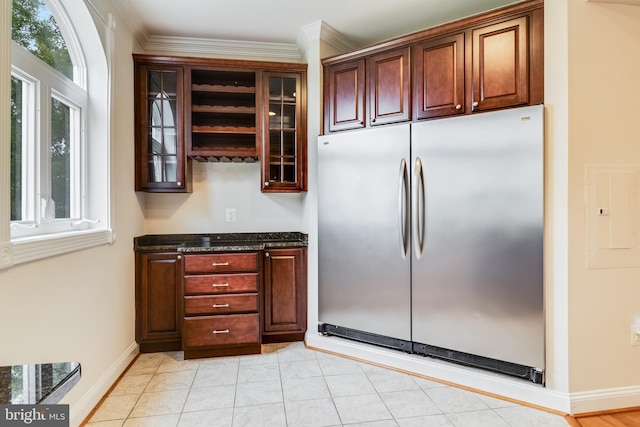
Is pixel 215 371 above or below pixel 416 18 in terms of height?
below

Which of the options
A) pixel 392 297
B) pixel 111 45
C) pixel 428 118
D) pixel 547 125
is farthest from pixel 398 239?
pixel 111 45

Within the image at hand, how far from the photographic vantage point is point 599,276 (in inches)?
72.3

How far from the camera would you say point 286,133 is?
9.27ft

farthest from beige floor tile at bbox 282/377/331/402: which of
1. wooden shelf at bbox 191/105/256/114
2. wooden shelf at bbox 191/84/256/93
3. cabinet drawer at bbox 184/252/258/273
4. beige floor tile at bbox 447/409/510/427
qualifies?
wooden shelf at bbox 191/84/256/93

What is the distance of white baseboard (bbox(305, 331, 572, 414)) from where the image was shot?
6.12 feet

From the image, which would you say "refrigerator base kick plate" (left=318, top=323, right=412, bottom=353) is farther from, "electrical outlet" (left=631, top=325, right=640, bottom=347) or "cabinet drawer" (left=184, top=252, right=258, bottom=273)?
"electrical outlet" (left=631, top=325, right=640, bottom=347)

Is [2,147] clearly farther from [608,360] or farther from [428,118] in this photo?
[608,360]

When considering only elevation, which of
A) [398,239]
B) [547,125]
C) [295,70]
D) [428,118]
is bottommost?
[398,239]

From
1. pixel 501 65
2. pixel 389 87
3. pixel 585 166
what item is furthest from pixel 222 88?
pixel 585 166

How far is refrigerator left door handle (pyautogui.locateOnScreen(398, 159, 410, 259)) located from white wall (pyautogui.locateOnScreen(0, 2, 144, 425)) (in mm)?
1960

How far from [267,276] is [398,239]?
1.15 m

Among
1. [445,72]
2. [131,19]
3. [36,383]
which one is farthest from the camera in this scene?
[131,19]

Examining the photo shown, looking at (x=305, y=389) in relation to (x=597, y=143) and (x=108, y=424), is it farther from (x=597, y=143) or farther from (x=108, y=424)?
(x=597, y=143)

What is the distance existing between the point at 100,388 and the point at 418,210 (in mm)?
2306
